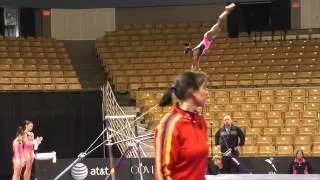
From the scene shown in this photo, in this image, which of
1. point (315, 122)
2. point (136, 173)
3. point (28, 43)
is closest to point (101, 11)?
point (28, 43)

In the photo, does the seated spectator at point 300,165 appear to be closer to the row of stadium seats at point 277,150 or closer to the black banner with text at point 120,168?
the black banner with text at point 120,168

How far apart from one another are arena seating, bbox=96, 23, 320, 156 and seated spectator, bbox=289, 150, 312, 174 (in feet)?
7.60

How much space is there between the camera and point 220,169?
13641mm

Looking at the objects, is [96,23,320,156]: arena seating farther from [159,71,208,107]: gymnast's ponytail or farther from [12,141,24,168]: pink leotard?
[159,71,208,107]: gymnast's ponytail

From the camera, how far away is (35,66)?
20109mm

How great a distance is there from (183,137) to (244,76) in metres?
16.0

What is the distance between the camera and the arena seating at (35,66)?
18781 mm

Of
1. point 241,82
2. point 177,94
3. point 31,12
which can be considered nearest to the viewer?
point 177,94

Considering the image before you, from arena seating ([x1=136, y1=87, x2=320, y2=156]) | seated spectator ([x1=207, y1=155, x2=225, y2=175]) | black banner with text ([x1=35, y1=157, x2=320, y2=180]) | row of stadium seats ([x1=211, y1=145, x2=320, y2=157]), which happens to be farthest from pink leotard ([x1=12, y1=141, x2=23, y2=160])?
row of stadium seats ([x1=211, y1=145, x2=320, y2=157])

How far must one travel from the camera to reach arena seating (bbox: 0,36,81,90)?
18.8 meters

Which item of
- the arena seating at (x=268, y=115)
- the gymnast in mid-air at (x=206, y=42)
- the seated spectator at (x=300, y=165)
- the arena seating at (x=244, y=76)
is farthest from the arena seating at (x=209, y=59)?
the gymnast in mid-air at (x=206, y=42)

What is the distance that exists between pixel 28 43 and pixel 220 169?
10.3 m

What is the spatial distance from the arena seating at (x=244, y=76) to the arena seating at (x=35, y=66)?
143 cm

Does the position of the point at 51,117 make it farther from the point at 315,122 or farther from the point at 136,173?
the point at 315,122
